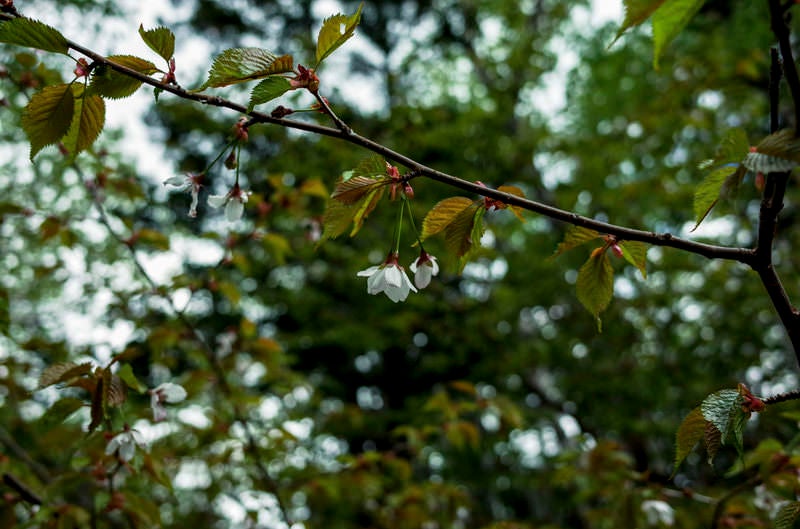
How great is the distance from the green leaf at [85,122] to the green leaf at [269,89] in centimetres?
20

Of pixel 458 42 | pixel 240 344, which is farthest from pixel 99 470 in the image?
pixel 458 42

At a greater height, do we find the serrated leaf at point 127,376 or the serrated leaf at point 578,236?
the serrated leaf at point 578,236

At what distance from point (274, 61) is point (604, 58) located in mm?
5251

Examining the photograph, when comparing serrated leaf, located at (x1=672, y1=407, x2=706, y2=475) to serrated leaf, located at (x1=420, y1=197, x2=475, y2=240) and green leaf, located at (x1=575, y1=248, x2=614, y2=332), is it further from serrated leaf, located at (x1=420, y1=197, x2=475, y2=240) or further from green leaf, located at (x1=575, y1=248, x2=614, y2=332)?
serrated leaf, located at (x1=420, y1=197, x2=475, y2=240)

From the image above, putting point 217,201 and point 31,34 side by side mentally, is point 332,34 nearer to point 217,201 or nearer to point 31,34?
point 31,34

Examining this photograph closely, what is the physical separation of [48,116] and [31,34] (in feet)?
0.30

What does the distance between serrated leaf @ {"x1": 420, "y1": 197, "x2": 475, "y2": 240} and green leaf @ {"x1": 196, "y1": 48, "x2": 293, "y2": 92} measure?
23cm

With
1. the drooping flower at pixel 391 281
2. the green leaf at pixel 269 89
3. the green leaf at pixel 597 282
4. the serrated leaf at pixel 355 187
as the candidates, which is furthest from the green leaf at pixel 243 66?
the green leaf at pixel 597 282

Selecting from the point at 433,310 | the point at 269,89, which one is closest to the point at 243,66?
the point at 269,89

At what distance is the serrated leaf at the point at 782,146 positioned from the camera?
481 mm

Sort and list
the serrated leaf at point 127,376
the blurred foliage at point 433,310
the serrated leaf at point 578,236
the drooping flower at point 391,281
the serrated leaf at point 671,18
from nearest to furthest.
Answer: the serrated leaf at point 671,18, the serrated leaf at point 578,236, the drooping flower at point 391,281, the serrated leaf at point 127,376, the blurred foliage at point 433,310

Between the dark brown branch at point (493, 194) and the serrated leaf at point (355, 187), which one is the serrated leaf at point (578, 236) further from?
the serrated leaf at point (355, 187)

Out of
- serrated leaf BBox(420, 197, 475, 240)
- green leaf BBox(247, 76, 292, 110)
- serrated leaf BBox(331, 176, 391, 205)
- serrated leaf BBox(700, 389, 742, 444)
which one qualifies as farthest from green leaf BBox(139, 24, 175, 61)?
serrated leaf BBox(700, 389, 742, 444)

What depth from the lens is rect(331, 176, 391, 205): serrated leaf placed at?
0.68m
